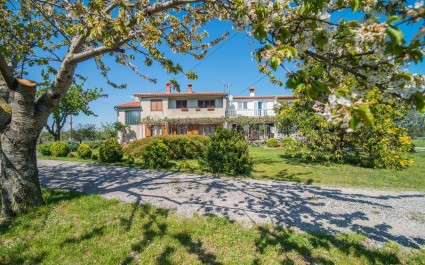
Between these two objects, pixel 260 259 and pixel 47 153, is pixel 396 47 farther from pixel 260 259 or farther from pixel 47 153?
pixel 47 153

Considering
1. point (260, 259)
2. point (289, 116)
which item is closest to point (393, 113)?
point (289, 116)

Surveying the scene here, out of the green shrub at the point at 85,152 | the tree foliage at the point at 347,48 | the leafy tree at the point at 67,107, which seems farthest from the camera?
the leafy tree at the point at 67,107

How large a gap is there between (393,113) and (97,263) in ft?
43.6

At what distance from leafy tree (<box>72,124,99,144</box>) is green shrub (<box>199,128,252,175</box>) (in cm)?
3091

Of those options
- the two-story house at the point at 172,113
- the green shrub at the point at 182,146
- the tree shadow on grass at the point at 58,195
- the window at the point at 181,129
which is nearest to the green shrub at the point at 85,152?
the green shrub at the point at 182,146

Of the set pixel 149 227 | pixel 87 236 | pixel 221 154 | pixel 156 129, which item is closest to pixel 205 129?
pixel 156 129

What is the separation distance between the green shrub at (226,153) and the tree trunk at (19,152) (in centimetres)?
580

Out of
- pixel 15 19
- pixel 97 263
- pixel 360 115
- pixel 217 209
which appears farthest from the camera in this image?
pixel 15 19

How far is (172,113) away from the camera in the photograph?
28594 mm

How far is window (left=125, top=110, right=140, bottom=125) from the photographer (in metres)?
29.5

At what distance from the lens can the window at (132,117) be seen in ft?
96.7

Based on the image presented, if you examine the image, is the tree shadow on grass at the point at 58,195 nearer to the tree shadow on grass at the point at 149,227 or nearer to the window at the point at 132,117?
the tree shadow on grass at the point at 149,227

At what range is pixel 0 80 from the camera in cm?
523

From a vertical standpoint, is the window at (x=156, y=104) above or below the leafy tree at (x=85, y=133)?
above
